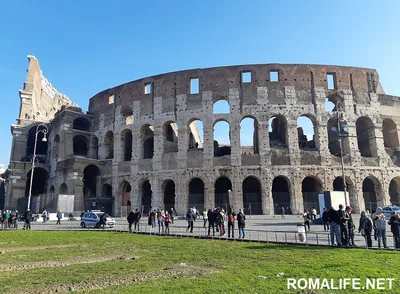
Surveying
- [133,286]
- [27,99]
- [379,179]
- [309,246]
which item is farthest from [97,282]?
[27,99]

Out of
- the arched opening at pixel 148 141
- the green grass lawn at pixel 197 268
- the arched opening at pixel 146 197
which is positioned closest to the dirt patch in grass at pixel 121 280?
the green grass lawn at pixel 197 268

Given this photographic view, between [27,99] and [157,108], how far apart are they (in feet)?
71.8

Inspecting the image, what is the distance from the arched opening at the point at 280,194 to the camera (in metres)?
26.1

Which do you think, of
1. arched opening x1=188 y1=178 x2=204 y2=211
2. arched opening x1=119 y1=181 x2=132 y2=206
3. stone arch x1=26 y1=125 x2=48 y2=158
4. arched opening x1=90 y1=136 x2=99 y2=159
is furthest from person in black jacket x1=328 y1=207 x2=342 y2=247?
stone arch x1=26 y1=125 x2=48 y2=158

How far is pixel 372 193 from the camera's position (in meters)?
28.8

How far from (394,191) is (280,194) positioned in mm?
12385

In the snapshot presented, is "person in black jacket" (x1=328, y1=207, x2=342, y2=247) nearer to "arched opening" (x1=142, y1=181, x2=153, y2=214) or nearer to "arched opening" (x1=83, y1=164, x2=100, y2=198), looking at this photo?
"arched opening" (x1=142, y1=181, x2=153, y2=214)

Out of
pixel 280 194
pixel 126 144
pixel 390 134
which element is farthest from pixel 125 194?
pixel 390 134

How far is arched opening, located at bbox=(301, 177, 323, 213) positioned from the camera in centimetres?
2577

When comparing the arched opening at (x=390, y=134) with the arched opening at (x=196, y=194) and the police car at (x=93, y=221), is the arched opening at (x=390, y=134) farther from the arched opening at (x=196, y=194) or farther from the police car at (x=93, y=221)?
the police car at (x=93, y=221)

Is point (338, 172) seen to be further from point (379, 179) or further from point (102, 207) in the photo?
point (102, 207)

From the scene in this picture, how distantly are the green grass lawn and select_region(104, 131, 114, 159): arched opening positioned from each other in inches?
940

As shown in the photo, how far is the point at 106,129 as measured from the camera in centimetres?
3300

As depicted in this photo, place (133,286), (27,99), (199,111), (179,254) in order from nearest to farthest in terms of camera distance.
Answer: (133,286), (179,254), (199,111), (27,99)
